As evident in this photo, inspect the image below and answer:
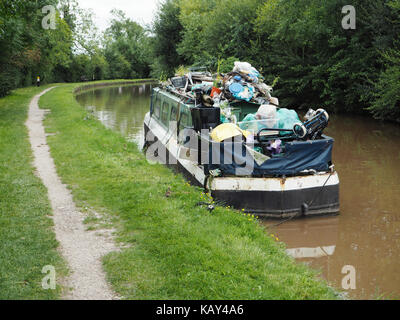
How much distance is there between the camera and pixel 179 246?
5.00 meters

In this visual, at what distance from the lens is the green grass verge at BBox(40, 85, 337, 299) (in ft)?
13.8

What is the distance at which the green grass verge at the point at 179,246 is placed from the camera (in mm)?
4191

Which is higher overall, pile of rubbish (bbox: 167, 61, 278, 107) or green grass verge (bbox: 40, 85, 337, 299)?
pile of rubbish (bbox: 167, 61, 278, 107)

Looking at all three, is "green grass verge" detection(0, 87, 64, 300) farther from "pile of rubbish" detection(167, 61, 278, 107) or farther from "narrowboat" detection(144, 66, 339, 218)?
"pile of rubbish" detection(167, 61, 278, 107)

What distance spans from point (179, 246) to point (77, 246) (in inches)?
48.0

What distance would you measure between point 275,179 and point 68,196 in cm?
334

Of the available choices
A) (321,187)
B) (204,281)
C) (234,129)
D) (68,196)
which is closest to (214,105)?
(234,129)

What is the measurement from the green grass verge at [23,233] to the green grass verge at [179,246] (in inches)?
24.5

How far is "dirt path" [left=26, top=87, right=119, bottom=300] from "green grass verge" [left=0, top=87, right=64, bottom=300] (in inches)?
4.8
